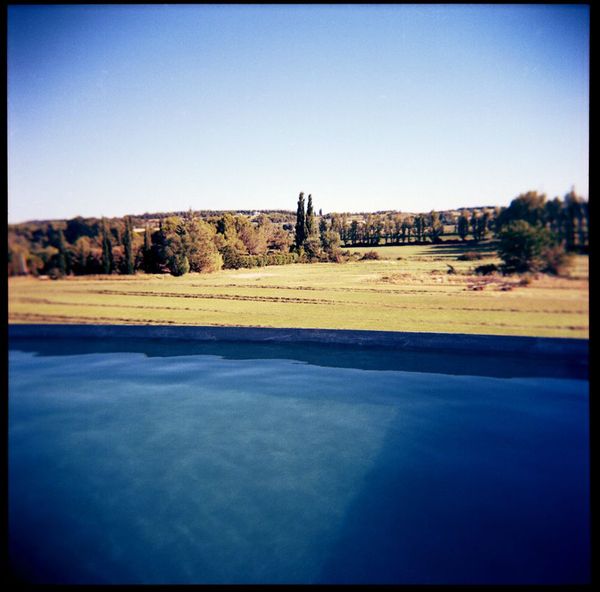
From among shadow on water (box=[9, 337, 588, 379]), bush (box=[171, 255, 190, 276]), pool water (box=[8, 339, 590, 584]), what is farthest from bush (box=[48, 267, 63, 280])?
bush (box=[171, 255, 190, 276])

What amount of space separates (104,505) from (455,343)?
4.79 metres

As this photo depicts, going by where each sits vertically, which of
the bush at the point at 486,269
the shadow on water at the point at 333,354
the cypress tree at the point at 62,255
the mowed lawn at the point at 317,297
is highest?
the cypress tree at the point at 62,255

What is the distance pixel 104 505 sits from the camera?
3096mm

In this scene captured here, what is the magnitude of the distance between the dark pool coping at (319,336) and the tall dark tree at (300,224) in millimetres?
2188

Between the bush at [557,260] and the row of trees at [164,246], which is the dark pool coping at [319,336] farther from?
the row of trees at [164,246]

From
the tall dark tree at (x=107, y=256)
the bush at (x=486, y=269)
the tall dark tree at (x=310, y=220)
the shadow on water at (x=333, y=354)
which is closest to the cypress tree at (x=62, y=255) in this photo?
the tall dark tree at (x=107, y=256)

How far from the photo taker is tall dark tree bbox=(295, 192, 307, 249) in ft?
25.3

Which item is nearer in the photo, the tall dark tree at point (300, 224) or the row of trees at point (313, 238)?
the tall dark tree at point (300, 224)

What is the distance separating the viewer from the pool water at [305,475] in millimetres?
2504

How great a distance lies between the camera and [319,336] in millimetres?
6676

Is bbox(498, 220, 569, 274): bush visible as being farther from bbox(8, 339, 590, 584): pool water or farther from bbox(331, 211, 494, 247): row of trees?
bbox(8, 339, 590, 584): pool water

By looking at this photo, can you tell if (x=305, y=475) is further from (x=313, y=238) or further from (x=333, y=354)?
(x=313, y=238)

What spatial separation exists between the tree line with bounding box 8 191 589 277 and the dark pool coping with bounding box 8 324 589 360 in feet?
3.70

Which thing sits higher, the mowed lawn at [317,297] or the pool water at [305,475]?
the mowed lawn at [317,297]
